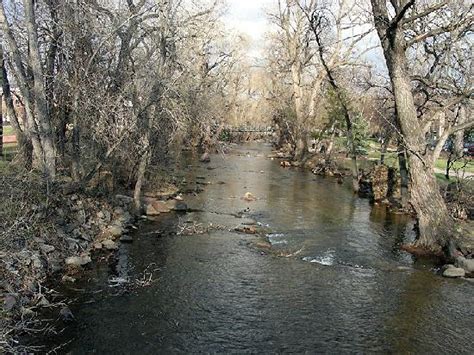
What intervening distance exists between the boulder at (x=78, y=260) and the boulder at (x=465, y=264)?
30.6ft

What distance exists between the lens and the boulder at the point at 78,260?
10797mm

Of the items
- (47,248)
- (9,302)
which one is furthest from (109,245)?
(9,302)

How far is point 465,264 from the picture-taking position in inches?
465

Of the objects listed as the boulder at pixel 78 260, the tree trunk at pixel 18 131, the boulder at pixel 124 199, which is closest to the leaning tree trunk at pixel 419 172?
the boulder at pixel 78 260

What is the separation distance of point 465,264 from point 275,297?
213 inches

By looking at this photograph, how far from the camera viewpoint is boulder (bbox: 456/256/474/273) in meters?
11.7

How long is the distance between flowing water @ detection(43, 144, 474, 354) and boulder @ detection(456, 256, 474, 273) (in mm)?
740

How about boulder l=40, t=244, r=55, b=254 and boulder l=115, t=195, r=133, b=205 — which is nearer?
boulder l=40, t=244, r=55, b=254

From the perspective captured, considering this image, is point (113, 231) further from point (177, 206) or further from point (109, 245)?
point (177, 206)

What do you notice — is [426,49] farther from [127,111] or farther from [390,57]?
[127,111]

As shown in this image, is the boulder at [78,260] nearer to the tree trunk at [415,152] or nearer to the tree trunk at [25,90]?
the tree trunk at [25,90]

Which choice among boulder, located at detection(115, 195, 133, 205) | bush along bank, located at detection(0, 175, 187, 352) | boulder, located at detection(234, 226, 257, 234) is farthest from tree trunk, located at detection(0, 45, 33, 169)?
boulder, located at detection(234, 226, 257, 234)

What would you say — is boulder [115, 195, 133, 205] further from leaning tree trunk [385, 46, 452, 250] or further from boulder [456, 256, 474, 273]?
boulder [456, 256, 474, 273]

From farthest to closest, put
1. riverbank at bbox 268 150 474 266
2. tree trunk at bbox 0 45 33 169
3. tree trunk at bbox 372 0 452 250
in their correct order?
1. tree trunk at bbox 0 45 33 169
2. tree trunk at bbox 372 0 452 250
3. riverbank at bbox 268 150 474 266
